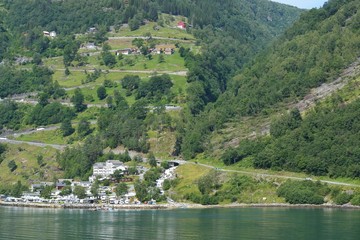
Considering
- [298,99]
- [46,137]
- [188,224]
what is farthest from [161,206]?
[46,137]

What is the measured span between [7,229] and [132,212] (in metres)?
28.4

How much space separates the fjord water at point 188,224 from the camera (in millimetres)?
96188

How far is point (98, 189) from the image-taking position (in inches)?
5758

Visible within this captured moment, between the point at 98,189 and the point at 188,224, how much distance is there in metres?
41.8

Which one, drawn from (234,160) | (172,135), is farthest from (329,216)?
(172,135)

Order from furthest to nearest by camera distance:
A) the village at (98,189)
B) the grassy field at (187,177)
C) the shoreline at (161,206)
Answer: the village at (98,189)
the grassy field at (187,177)
the shoreline at (161,206)

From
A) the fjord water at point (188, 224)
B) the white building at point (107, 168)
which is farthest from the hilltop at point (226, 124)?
the fjord water at point (188, 224)

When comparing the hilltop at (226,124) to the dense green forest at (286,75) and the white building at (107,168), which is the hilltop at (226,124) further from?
the white building at (107,168)

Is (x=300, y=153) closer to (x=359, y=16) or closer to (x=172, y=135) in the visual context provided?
(x=172, y=135)

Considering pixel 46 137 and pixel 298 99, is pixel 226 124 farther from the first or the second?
pixel 46 137

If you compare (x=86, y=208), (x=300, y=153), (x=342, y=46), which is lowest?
(x=86, y=208)

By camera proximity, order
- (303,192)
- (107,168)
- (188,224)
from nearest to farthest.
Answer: (188,224), (303,192), (107,168)

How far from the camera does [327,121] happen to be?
5640 inches

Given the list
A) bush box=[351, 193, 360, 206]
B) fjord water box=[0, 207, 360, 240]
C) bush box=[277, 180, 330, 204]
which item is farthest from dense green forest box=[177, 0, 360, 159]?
bush box=[351, 193, 360, 206]
